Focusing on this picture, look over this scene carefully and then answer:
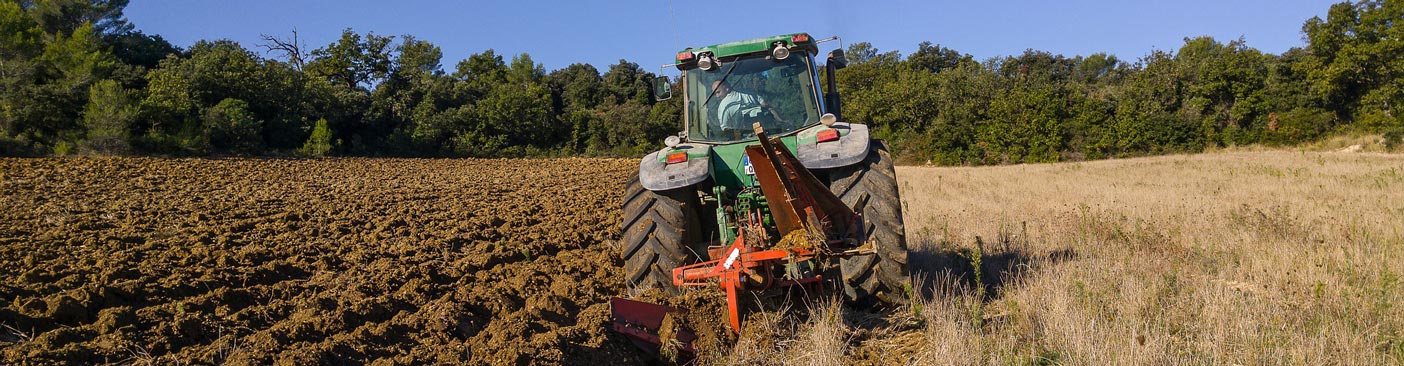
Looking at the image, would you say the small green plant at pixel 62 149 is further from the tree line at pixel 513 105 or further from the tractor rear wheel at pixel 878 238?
the tractor rear wheel at pixel 878 238

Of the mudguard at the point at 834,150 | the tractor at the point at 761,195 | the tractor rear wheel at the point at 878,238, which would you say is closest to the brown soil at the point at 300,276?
the tractor at the point at 761,195

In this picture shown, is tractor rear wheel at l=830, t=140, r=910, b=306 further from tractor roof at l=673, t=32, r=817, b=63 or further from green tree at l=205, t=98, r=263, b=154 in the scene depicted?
green tree at l=205, t=98, r=263, b=154

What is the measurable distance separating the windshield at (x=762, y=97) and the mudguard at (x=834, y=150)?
2.12ft

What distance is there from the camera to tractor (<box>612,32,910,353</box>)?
4.45 meters

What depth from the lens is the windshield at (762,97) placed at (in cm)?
600

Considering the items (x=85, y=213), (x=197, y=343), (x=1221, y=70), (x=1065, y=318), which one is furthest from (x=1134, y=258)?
(x=1221, y=70)

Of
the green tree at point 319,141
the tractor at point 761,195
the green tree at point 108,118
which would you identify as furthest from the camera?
the green tree at point 319,141

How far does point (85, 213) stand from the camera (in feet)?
30.8

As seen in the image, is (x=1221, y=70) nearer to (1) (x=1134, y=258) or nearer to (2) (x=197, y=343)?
(1) (x=1134, y=258)

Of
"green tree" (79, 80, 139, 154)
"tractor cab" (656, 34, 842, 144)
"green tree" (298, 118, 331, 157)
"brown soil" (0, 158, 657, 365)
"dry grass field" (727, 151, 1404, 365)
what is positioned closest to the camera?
"dry grass field" (727, 151, 1404, 365)

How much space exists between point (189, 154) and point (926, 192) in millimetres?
20108

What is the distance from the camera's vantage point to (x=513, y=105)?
38.0m

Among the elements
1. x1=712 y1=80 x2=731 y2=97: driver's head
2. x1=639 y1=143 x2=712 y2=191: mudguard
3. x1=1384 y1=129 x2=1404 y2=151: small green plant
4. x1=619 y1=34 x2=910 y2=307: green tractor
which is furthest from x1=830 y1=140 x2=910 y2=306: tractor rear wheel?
x1=1384 y1=129 x2=1404 y2=151: small green plant

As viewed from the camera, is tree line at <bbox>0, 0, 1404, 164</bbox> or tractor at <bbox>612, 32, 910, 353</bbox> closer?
tractor at <bbox>612, 32, 910, 353</bbox>
